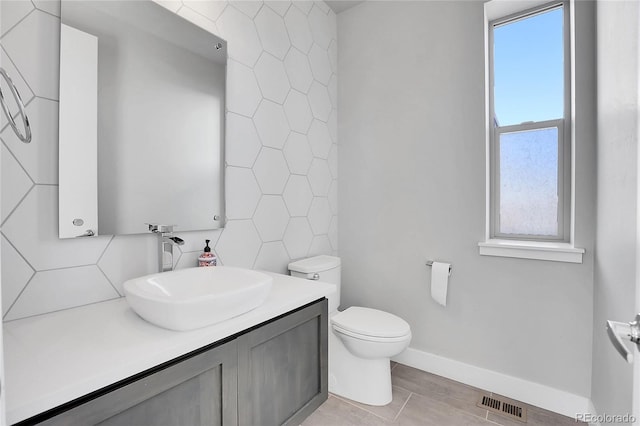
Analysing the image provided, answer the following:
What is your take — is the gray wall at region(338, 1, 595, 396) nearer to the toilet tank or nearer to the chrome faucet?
the toilet tank

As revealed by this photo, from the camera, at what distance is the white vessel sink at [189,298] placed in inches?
34.4

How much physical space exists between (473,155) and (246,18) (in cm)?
156

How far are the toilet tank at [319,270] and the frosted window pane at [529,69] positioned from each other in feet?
4.69

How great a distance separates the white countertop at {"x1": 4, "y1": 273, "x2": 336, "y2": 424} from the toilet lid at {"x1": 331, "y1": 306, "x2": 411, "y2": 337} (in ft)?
2.36

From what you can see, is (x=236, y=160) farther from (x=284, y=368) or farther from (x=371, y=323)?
(x=371, y=323)

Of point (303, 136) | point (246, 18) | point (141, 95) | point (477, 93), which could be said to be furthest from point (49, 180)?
point (477, 93)

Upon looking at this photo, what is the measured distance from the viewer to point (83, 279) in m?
1.16

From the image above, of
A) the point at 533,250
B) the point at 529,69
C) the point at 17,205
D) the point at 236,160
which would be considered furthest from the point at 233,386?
the point at 529,69

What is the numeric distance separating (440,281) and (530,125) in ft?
3.64

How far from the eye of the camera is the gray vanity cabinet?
731 millimetres

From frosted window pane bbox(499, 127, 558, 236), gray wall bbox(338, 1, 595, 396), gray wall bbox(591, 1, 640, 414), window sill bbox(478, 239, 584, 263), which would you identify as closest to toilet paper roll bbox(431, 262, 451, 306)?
gray wall bbox(338, 1, 595, 396)

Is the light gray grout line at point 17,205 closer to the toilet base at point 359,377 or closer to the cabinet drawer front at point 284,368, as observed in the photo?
the cabinet drawer front at point 284,368

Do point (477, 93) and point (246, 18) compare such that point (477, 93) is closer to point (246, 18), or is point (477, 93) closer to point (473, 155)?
point (473, 155)

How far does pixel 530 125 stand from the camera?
1941mm
